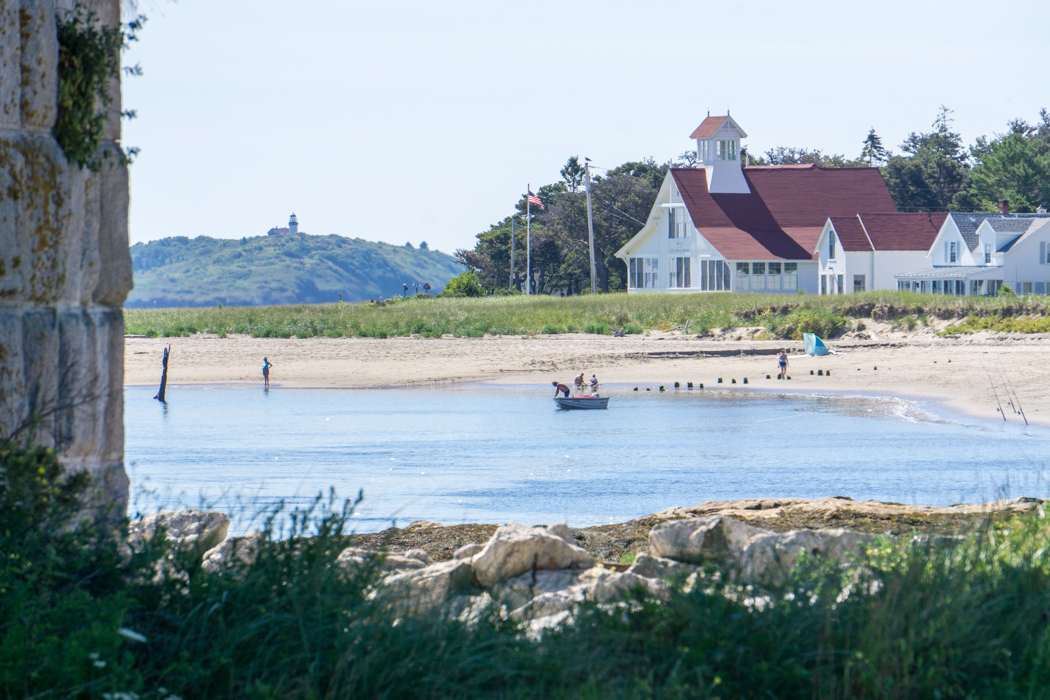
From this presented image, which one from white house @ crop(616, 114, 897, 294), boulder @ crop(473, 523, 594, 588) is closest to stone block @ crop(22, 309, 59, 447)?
boulder @ crop(473, 523, 594, 588)

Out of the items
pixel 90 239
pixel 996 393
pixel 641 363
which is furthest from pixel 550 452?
pixel 641 363

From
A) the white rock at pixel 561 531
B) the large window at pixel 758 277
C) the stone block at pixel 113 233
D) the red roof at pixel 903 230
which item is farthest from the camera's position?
the large window at pixel 758 277

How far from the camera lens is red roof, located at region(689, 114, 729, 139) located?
59472mm

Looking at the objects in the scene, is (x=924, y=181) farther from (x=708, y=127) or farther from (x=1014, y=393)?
(x=1014, y=393)

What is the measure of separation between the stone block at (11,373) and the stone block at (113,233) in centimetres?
60

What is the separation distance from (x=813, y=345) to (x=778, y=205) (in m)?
28.1

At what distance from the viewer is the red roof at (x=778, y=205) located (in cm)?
5684

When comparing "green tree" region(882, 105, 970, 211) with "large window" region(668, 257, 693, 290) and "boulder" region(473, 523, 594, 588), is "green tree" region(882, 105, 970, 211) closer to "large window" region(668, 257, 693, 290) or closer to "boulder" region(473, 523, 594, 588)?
"large window" region(668, 257, 693, 290)

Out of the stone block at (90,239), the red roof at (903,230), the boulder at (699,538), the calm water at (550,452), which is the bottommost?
the calm water at (550,452)

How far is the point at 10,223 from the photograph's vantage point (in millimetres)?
5465

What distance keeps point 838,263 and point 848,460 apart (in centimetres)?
3878

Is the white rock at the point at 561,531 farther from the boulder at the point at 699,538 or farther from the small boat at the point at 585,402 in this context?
the small boat at the point at 585,402

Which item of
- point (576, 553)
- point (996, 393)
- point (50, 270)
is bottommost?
point (576, 553)

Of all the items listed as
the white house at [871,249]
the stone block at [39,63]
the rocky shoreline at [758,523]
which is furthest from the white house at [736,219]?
the stone block at [39,63]
